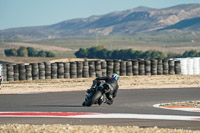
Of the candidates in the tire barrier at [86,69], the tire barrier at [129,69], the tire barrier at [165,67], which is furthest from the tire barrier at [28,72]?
the tire barrier at [165,67]

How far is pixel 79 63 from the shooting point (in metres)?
29.2

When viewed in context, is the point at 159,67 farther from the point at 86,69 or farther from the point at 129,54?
the point at 129,54

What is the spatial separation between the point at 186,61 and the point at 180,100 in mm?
13100

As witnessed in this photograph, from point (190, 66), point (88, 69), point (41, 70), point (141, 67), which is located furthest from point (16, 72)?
point (190, 66)

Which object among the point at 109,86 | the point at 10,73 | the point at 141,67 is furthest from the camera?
the point at 141,67

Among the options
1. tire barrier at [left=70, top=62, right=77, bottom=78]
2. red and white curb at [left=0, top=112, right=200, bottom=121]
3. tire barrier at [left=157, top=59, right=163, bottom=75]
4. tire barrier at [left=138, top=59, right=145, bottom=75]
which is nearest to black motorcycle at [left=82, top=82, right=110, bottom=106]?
red and white curb at [left=0, top=112, right=200, bottom=121]

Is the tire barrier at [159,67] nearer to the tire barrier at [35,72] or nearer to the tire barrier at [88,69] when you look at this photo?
the tire barrier at [88,69]

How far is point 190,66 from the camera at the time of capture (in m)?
31.2

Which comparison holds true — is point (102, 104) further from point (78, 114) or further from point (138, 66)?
point (138, 66)

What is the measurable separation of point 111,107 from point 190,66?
16800 mm

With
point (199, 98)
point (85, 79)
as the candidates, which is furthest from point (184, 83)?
point (199, 98)

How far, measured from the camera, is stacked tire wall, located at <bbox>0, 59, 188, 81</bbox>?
94.4ft

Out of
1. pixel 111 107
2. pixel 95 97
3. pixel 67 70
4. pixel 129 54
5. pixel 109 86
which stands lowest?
pixel 129 54

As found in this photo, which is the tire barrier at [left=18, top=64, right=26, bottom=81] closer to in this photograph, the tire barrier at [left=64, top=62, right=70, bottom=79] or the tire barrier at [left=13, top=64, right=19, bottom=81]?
the tire barrier at [left=13, top=64, right=19, bottom=81]
